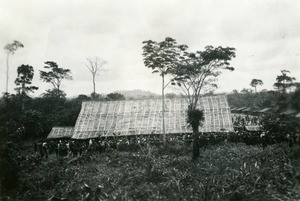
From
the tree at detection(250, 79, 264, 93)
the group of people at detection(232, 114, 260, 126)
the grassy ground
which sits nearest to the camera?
the grassy ground

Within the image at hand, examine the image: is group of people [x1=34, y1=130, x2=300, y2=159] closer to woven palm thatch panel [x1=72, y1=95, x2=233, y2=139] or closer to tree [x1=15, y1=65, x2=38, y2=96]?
woven palm thatch panel [x1=72, y1=95, x2=233, y2=139]

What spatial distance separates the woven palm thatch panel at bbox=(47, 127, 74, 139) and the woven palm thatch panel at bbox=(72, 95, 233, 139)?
1.68 m

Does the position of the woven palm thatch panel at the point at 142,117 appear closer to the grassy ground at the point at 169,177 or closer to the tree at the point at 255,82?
the grassy ground at the point at 169,177

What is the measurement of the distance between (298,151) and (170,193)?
888 cm

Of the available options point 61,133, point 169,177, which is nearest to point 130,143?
point 61,133

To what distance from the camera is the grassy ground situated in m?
14.1

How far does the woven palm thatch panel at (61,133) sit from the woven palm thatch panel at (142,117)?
5.50 ft

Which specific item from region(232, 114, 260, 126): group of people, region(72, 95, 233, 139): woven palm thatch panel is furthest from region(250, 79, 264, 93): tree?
region(72, 95, 233, 139): woven palm thatch panel

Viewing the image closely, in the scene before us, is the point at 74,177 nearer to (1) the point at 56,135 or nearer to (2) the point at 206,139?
(2) the point at 206,139

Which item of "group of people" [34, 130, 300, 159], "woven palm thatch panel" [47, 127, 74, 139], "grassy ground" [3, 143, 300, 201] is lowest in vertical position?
"grassy ground" [3, 143, 300, 201]

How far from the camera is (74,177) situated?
19.5 meters

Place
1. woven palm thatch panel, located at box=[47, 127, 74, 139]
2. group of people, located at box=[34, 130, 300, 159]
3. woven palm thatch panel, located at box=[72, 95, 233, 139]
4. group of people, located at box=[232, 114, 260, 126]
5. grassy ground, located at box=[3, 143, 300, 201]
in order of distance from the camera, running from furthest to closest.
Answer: group of people, located at box=[232, 114, 260, 126], woven palm thatch panel, located at box=[47, 127, 74, 139], woven palm thatch panel, located at box=[72, 95, 233, 139], group of people, located at box=[34, 130, 300, 159], grassy ground, located at box=[3, 143, 300, 201]

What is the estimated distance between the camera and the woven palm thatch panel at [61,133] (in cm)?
3619

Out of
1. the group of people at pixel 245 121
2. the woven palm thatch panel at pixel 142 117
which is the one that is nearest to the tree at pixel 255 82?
the group of people at pixel 245 121
